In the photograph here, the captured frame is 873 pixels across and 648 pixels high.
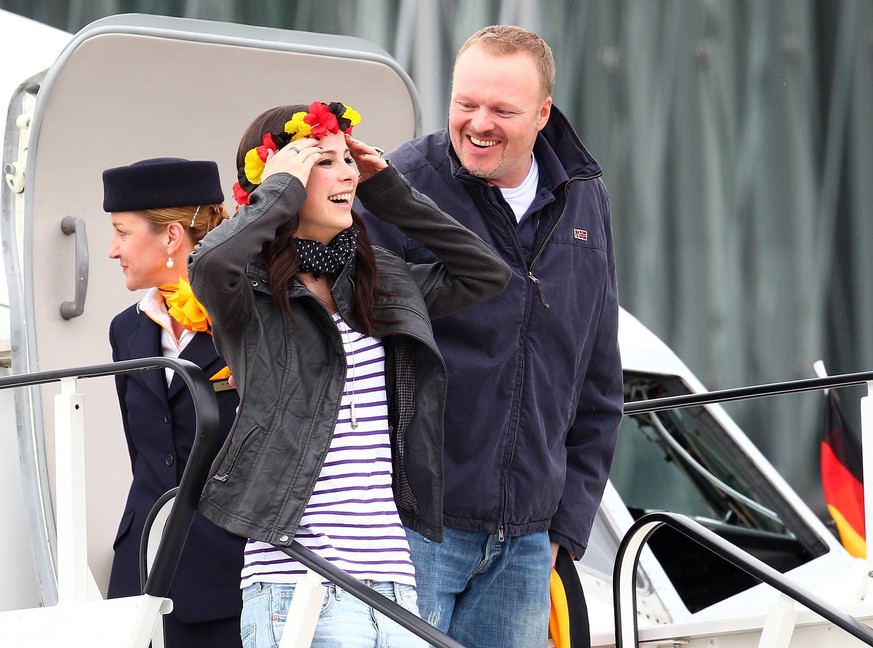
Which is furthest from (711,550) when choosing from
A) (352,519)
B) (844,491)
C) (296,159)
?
(844,491)

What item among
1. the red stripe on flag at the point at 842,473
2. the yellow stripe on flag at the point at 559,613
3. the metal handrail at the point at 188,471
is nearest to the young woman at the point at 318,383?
the metal handrail at the point at 188,471

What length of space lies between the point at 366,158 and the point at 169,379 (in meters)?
0.84

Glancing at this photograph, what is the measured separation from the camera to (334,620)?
2166 millimetres

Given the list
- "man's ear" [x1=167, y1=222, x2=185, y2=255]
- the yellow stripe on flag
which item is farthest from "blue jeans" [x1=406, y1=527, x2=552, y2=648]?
"man's ear" [x1=167, y1=222, x2=185, y2=255]

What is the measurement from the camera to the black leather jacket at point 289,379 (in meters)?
2.14

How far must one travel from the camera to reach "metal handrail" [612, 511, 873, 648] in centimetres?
247

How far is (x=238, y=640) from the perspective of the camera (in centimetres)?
289

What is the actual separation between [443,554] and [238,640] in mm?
652

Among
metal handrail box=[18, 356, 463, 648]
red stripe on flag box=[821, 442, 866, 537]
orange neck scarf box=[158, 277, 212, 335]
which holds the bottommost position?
red stripe on flag box=[821, 442, 866, 537]

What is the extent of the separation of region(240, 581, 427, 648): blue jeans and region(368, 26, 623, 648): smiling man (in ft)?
0.99

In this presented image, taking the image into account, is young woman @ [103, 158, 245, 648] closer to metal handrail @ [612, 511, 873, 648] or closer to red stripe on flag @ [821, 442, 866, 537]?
metal handrail @ [612, 511, 873, 648]

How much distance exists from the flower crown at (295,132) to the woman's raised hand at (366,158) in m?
0.05

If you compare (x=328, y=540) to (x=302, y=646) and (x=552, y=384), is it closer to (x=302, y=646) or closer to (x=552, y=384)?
(x=302, y=646)

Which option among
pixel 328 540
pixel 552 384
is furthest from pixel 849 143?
pixel 328 540
